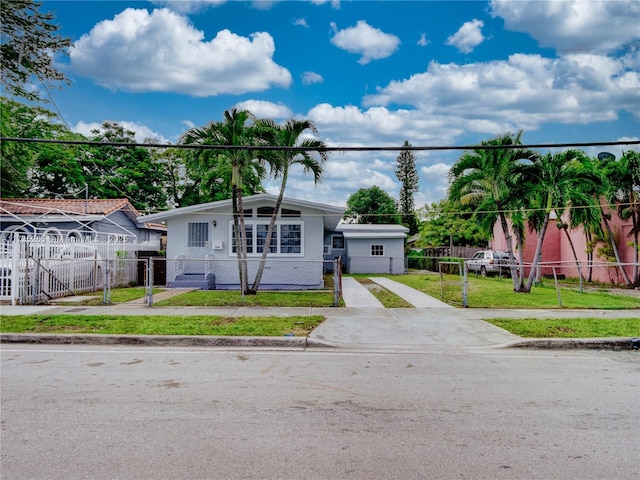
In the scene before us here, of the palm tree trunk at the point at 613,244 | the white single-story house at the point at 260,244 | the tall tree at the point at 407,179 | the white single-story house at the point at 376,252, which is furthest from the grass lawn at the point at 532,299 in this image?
the tall tree at the point at 407,179

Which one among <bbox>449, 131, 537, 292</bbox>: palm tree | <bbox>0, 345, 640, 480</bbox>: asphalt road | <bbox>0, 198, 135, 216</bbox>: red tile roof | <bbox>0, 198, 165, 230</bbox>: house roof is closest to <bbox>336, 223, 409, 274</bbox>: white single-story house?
<bbox>449, 131, 537, 292</bbox>: palm tree

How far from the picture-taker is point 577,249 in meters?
26.5

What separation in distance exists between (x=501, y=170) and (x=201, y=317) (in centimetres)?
1125

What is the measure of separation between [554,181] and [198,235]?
43.5ft

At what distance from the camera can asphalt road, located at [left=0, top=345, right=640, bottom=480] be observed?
368cm

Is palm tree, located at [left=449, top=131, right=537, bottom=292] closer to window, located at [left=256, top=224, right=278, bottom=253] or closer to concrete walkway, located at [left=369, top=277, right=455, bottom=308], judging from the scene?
concrete walkway, located at [left=369, top=277, right=455, bottom=308]

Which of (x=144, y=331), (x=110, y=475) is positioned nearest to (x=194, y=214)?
(x=144, y=331)

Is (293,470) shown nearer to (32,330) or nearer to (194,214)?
(32,330)

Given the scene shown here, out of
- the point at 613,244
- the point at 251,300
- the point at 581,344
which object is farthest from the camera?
the point at 613,244

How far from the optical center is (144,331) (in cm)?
905

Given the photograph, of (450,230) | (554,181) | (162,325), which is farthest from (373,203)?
(162,325)

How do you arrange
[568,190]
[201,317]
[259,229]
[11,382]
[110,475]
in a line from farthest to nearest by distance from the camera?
[259,229]
[568,190]
[201,317]
[11,382]
[110,475]

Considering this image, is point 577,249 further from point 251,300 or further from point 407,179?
point 407,179

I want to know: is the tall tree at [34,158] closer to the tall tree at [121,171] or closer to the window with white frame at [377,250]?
the tall tree at [121,171]
